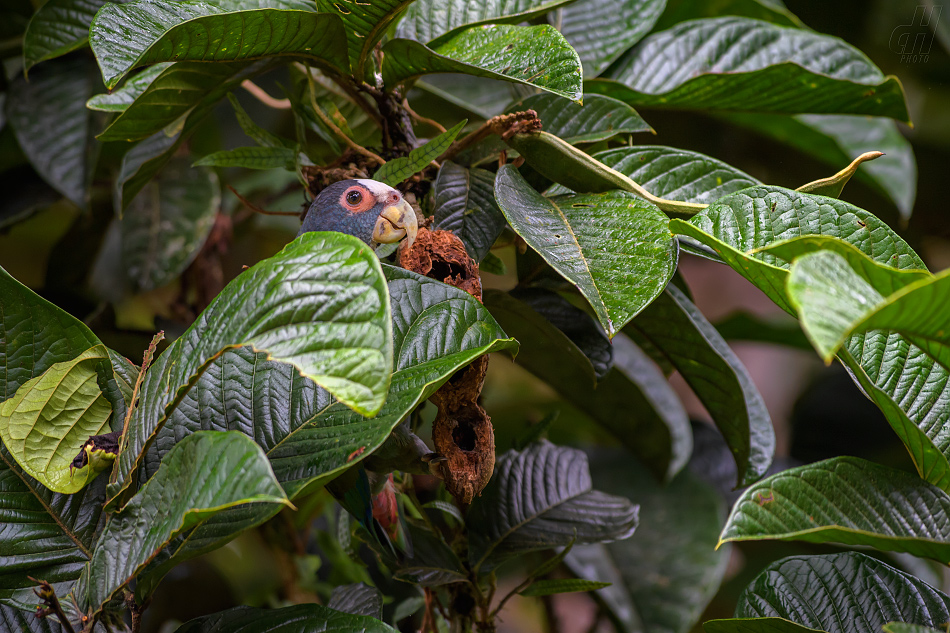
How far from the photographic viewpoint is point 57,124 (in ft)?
2.81

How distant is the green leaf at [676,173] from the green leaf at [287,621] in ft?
1.40

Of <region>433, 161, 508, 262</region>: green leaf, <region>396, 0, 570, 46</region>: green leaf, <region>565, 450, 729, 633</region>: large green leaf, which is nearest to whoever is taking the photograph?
<region>433, 161, 508, 262</region>: green leaf

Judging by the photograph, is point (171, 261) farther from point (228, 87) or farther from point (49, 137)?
point (228, 87)

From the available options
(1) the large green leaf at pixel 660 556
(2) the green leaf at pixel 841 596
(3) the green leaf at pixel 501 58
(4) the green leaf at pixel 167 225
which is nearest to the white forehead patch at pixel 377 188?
(3) the green leaf at pixel 501 58

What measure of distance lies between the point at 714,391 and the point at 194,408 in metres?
0.50

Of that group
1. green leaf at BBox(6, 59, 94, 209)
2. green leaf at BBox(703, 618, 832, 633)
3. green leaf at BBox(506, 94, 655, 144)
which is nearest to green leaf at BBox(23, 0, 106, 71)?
green leaf at BBox(6, 59, 94, 209)

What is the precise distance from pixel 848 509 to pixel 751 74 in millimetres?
464

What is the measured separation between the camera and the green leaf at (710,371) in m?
0.64

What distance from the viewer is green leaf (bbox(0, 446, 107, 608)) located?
0.46 metres

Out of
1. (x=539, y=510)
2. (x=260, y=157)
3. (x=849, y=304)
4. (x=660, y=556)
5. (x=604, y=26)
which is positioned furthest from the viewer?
(x=660, y=556)

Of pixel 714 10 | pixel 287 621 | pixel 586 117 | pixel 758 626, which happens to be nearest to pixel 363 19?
pixel 586 117

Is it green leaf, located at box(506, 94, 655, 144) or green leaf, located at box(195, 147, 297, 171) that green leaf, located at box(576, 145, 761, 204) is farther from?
green leaf, located at box(195, 147, 297, 171)

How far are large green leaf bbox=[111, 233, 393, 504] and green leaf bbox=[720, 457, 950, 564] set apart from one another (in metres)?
0.27

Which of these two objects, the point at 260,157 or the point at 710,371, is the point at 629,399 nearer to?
the point at 710,371
